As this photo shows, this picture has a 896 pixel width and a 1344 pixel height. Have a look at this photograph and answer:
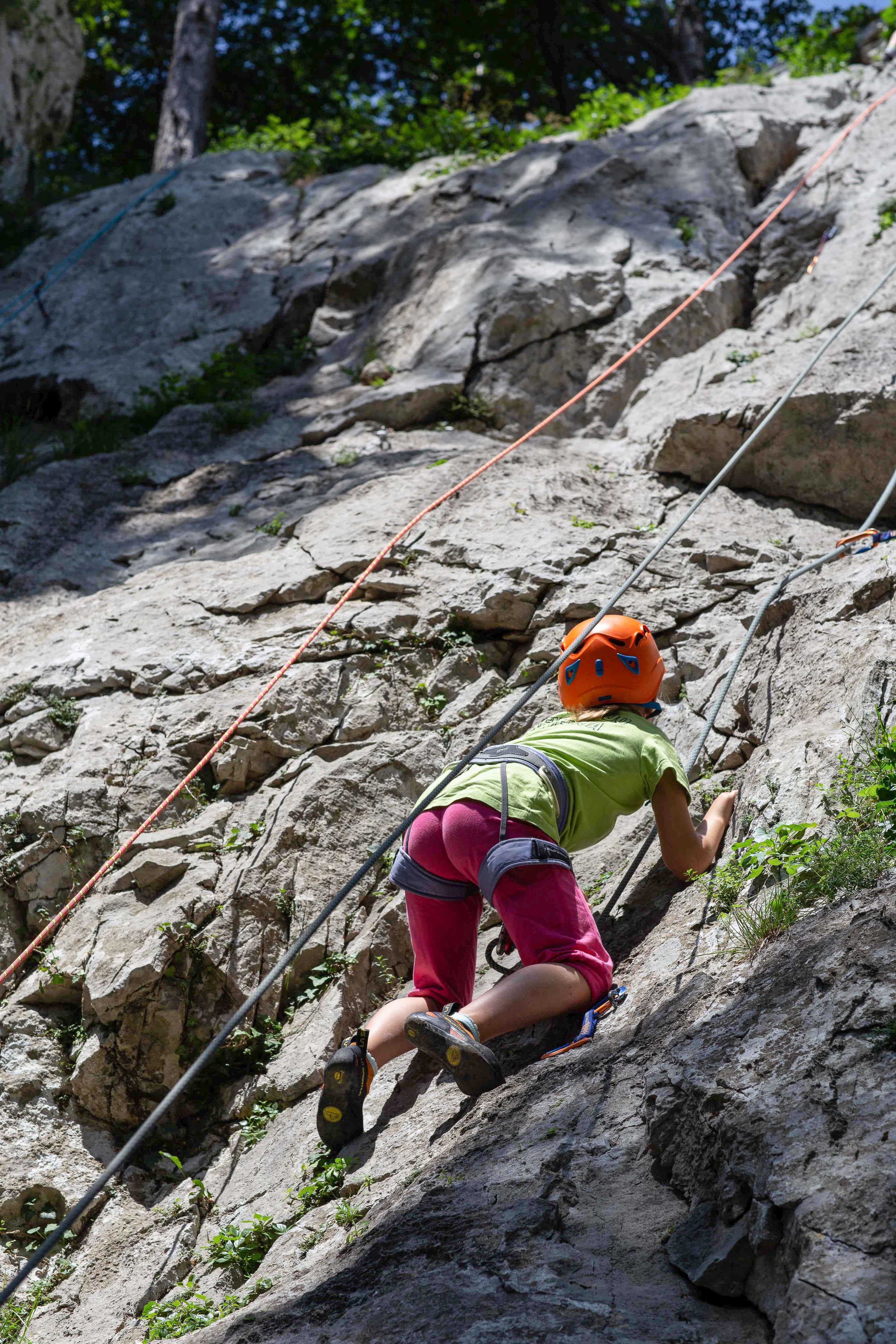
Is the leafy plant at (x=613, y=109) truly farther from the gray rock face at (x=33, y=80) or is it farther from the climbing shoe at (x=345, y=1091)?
the climbing shoe at (x=345, y=1091)

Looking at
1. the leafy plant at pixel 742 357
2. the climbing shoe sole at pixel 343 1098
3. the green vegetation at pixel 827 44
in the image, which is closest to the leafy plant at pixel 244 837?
the climbing shoe sole at pixel 343 1098

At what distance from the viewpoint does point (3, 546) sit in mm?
6789

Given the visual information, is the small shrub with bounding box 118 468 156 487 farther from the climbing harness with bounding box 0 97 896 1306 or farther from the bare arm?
the bare arm

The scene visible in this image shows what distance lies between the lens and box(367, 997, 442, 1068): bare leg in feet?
10.6

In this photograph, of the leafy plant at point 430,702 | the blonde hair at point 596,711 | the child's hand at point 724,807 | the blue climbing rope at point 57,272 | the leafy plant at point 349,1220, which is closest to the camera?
the leafy plant at point 349,1220

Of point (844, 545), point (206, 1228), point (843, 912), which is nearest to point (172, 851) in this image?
point (206, 1228)

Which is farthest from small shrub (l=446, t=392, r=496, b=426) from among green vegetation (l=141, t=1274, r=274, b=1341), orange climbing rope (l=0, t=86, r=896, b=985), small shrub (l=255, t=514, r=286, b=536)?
green vegetation (l=141, t=1274, r=274, b=1341)

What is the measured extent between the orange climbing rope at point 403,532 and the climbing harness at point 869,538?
196cm

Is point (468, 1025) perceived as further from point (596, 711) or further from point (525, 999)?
point (596, 711)

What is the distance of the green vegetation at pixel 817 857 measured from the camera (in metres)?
2.91

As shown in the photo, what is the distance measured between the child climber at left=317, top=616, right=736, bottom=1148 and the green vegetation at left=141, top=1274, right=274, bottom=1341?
0.52 meters

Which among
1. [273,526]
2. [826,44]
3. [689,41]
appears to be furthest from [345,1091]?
[689,41]

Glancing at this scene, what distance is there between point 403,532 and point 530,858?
283 cm

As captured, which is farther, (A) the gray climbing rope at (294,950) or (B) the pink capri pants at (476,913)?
(B) the pink capri pants at (476,913)
